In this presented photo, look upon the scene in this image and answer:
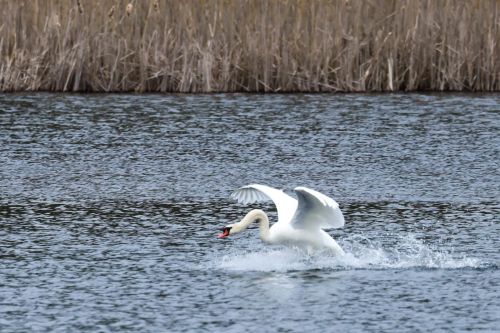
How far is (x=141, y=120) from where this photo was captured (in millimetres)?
21531

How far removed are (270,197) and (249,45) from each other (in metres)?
11.3

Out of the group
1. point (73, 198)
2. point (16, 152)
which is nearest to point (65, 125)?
point (16, 152)

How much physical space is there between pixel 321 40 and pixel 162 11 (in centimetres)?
286

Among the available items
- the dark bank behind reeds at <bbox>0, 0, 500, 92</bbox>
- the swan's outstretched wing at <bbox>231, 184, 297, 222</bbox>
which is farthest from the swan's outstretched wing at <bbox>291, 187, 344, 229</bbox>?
the dark bank behind reeds at <bbox>0, 0, 500, 92</bbox>

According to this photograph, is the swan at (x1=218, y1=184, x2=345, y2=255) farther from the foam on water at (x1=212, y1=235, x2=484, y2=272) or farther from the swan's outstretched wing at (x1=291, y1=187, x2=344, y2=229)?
the foam on water at (x1=212, y1=235, x2=484, y2=272)

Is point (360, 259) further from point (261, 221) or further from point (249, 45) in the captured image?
point (249, 45)

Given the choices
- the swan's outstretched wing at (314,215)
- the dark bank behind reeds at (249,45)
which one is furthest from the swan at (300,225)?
the dark bank behind reeds at (249,45)

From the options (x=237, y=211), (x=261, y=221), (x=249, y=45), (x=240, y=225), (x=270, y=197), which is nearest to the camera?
(x=240, y=225)

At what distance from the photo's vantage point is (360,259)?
12.1 meters

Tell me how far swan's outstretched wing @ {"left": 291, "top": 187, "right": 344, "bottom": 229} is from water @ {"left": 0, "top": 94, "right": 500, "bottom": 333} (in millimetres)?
332

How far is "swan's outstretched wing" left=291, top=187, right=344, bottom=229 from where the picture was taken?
11.7 m

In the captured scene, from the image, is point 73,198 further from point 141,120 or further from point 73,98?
point 73,98

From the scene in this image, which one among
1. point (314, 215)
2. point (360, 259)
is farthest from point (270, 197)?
point (360, 259)

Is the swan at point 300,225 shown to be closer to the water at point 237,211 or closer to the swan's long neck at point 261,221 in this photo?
the swan's long neck at point 261,221
